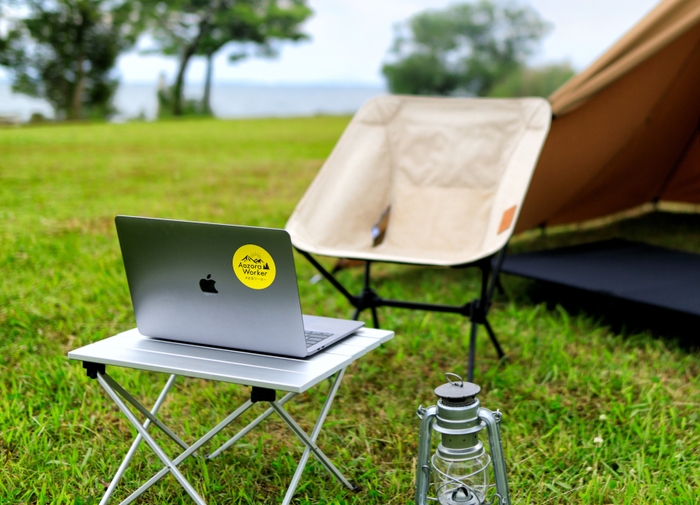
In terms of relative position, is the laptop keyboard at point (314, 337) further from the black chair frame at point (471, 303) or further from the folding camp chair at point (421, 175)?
the folding camp chair at point (421, 175)

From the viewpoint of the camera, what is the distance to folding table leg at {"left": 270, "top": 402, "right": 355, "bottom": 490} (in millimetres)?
1500

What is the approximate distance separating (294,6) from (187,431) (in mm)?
21641

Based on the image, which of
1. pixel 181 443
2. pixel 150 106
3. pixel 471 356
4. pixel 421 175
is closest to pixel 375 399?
pixel 471 356

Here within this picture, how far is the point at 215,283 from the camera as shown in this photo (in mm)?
1478

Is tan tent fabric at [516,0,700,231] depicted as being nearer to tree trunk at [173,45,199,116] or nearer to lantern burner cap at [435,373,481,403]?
lantern burner cap at [435,373,481,403]

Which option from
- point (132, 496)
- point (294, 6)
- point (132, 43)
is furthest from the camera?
point (294, 6)

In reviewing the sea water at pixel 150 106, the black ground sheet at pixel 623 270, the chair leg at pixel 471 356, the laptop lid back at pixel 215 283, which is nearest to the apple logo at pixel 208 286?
the laptop lid back at pixel 215 283

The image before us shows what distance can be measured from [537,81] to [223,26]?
9.62 m


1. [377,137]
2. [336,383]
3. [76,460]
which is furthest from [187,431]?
[377,137]

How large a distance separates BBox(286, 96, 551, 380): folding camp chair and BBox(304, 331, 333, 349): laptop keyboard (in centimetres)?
97

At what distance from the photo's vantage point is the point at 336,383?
1.69 m

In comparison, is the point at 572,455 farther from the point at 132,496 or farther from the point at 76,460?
the point at 76,460

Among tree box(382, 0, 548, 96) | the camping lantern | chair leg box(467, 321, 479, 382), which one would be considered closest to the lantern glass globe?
the camping lantern

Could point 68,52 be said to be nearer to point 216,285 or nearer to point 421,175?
point 421,175
